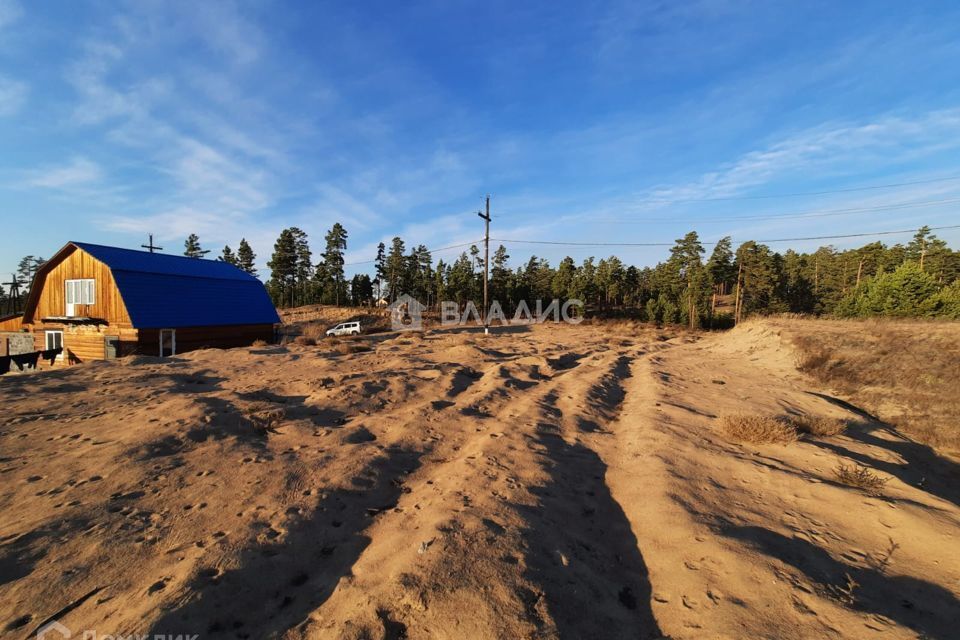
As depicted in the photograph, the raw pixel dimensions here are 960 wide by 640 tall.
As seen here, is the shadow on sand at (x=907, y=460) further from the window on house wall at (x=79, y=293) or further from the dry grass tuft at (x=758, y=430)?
the window on house wall at (x=79, y=293)

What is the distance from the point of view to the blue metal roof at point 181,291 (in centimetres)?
1923

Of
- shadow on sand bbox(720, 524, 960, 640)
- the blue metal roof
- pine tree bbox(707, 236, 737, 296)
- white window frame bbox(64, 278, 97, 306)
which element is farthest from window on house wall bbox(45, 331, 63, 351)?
pine tree bbox(707, 236, 737, 296)

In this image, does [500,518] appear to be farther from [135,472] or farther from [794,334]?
[794,334]

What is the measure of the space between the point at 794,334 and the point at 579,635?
Result: 2150cm

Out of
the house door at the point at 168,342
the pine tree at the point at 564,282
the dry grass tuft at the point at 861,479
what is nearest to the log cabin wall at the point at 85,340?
the house door at the point at 168,342

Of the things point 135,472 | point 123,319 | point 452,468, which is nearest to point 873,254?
point 452,468

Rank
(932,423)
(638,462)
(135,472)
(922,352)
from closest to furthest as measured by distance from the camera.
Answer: (135,472), (638,462), (932,423), (922,352)

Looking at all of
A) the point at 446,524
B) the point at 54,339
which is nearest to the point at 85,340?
the point at 54,339

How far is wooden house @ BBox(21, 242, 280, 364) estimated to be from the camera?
62.3ft

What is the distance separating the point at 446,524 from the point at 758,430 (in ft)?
20.9

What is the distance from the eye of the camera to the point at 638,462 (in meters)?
5.96

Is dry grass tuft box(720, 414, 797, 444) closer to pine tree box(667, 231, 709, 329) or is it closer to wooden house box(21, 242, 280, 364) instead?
wooden house box(21, 242, 280, 364)

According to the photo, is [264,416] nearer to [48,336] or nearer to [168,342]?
[168,342]

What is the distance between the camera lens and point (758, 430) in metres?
6.81
